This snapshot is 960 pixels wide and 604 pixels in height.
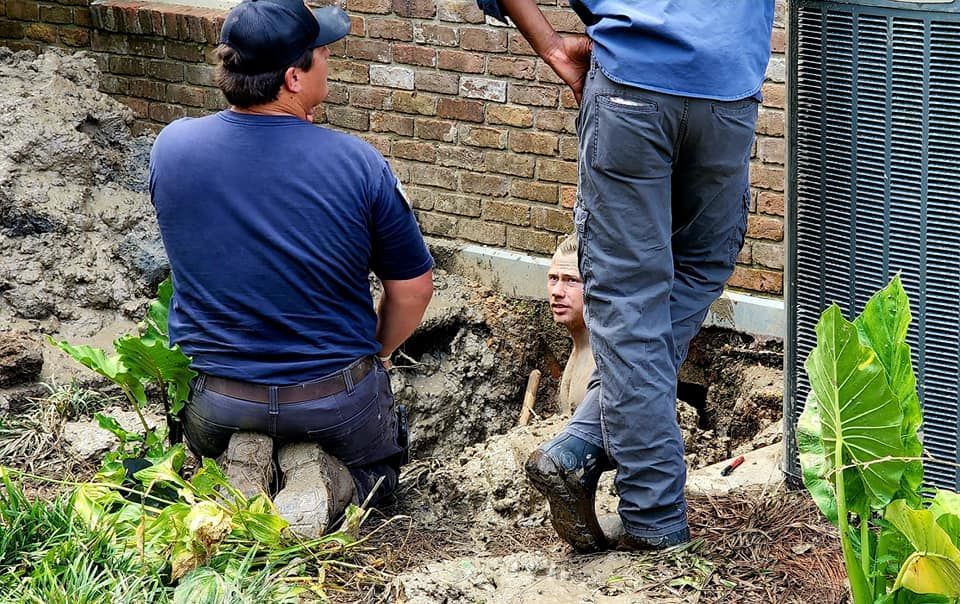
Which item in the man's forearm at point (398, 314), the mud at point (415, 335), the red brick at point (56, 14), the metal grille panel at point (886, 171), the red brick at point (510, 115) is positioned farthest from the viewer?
the red brick at point (56, 14)

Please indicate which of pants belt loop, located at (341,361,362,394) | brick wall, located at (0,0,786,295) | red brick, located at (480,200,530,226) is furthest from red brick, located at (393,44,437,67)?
pants belt loop, located at (341,361,362,394)

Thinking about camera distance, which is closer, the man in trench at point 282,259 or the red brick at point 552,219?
the man in trench at point 282,259

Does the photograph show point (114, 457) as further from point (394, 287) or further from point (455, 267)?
point (455, 267)

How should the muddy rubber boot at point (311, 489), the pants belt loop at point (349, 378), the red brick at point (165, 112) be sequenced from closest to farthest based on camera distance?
1. the muddy rubber boot at point (311, 489)
2. the pants belt loop at point (349, 378)
3. the red brick at point (165, 112)

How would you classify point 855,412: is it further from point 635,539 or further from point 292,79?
point 292,79

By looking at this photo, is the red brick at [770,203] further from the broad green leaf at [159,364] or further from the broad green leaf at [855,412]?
the broad green leaf at [159,364]

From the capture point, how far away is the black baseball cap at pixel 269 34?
3605 millimetres

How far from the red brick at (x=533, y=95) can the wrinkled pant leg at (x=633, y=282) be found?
238 centimetres

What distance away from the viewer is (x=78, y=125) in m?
6.46

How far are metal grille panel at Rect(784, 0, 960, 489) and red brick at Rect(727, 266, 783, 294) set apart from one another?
158 centimetres

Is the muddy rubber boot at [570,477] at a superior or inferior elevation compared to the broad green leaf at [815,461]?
inferior

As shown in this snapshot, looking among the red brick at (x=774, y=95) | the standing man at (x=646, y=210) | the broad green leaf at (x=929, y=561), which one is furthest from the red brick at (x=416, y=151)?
the broad green leaf at (x=929, y=561)

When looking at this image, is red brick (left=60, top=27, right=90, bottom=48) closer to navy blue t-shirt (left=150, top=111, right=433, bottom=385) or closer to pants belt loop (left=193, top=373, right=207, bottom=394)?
navy blue t-shirt (left=150, top=111, right=433, bottom=385)

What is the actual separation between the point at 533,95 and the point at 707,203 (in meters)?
2.45
